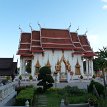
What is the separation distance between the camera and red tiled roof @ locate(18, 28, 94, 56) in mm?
37312

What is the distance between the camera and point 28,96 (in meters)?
16.2

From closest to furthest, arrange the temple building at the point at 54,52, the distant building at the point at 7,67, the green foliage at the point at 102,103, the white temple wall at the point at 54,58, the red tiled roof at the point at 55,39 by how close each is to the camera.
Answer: the green foliage at the point at 102,103 < the distant building at the point at 7,67 < the temple building at the point at 54,52 < the red tiled roof at the point at 55,39 < the white temple wall at the point at 54,58

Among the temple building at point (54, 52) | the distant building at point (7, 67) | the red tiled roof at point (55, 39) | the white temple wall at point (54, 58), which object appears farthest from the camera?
the white temple wall at point (54, 58)

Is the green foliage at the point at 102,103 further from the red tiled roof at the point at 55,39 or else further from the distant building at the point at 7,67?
the red tiled roof at the point at 55,39

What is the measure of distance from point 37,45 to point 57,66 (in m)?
4.20

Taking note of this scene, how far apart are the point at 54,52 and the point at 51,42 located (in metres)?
1.56

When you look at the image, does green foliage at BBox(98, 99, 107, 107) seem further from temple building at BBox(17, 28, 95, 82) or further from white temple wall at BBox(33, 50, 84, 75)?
white temple wall at BBox(33, 50, 84, 75)

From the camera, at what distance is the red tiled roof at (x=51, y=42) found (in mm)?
37312

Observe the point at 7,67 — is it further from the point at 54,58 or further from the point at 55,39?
the point at 55,39

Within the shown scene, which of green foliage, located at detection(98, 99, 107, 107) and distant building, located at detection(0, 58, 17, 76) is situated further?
distant building, located at detection(0, 58, 17, 76)

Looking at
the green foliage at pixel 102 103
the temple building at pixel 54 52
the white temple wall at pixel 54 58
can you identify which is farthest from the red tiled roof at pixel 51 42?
the green foliage at pixel 102 103

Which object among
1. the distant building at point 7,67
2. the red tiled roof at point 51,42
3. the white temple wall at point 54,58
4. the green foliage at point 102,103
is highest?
the red tiled roof at point 51,42

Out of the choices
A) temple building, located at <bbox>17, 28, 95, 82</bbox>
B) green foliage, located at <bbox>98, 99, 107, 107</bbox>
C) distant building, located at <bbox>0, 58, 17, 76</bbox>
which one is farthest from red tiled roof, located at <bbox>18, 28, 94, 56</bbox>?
→ green foliage, located at <bbox>98, 99, 107, 107</bbox>

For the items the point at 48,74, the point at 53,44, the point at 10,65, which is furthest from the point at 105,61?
the point at 53,44
